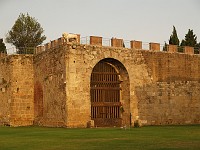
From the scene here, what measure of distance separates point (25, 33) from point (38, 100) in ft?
63.1

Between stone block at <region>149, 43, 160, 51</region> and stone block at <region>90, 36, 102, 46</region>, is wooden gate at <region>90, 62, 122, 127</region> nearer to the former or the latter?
stone block at <region>90, 36, 102, 46</region>

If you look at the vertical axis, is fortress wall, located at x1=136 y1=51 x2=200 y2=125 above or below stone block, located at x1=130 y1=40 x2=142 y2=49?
below

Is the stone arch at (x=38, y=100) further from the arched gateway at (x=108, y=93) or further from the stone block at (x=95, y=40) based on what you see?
the stone block at (x=95, y=40)

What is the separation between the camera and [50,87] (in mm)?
30484

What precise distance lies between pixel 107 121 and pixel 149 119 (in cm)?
341

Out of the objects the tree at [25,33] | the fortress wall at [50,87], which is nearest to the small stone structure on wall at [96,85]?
the fortress wall at [50,87]

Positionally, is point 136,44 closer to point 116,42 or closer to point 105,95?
point 116,42

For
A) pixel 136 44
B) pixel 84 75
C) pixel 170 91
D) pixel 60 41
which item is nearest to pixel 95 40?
pixel 60 41

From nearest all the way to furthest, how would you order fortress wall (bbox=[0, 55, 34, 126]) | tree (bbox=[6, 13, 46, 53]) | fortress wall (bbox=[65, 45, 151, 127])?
fortress wall (bbox=[65, 45, 151, 127]) < fortress wall (bbox=[0, 55, 34, 126]) < tree (bbox=[6, 13, 46, 53])

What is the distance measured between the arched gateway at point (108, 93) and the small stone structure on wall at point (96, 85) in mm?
75

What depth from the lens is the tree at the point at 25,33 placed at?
49656 millimetres

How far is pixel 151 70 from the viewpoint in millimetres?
32312

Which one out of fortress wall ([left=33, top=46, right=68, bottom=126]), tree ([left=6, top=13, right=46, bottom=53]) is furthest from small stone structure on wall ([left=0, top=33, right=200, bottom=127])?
tree ([left=6, top=13, right=46, bottom=53])

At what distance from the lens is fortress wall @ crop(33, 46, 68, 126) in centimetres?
2888
